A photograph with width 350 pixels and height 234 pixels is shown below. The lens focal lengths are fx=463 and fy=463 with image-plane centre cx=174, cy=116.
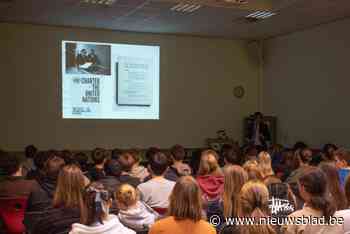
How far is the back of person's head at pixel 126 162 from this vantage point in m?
5.27

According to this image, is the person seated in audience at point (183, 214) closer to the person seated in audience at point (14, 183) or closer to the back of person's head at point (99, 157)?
the person seated in audience at point (14, 183)

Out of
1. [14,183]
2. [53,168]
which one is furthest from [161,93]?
[14,183]

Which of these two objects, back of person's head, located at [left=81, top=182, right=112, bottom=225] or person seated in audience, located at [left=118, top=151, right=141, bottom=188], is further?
person seated in audience, located at [left=118, top=151, right=141, bottom=188]

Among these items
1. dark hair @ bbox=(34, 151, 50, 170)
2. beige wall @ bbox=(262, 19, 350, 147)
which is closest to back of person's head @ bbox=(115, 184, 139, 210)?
dark hair @ bbox=(34, 151, 50, 170)

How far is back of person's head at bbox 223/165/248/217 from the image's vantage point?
10.7 ft

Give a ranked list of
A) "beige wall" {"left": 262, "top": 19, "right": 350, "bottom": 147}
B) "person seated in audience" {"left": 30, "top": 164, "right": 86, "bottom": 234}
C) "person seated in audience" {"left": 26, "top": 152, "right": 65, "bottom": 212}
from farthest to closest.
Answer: "beige wall" {"left": 262, "top": 19, "right": 350, "bottom": 147} < "person seated in audience" {"left": 26, "top": 152, "right": 65, "bottom": 212} < "person seated in audience" {"left": 30, "top": 164, "right": 86, "bottom": 234}

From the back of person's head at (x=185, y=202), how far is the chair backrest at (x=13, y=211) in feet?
6.76

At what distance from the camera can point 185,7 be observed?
7.97 m

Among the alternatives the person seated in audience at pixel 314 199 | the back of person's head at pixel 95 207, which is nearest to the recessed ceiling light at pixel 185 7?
the person seated in audience at pixel 314 199

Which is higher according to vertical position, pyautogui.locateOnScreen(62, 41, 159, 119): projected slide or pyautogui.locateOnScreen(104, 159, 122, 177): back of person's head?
pyautogui.locateOnScreen(62, 41, 159, 119): projected slide

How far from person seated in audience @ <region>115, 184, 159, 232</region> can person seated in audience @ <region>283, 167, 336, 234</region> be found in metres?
1.00

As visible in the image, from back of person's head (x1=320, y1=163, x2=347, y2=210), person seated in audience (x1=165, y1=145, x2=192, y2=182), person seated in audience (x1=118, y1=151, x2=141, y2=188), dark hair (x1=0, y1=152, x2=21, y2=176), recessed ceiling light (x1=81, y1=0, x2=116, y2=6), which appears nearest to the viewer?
back of person's head (x1=320, y1=163, x2=347, y2=210)

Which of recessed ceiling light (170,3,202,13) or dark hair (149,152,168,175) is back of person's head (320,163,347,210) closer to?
dark hair (149,152,168,175)

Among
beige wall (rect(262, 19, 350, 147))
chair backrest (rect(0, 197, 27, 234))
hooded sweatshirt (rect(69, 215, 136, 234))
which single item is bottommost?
chair backrest (rect(0, 197, 27, 234))
